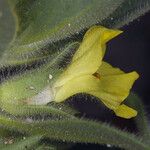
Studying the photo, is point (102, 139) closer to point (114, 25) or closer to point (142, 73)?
point (114, 25)

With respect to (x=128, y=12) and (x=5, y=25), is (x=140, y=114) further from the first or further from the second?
(x=5, y=25)

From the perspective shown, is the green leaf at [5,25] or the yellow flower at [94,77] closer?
the green leaf at [5,25]

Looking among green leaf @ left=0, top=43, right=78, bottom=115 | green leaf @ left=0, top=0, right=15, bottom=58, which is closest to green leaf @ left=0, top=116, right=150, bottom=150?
green leaf @ left=0, top=43, right=78, bottom=115

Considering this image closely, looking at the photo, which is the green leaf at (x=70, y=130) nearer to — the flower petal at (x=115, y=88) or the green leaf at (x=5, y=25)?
the flower petal at (x=115, y=88)

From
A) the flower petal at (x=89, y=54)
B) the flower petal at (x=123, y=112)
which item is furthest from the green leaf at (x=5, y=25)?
the flower petal at (x=123, y=112)

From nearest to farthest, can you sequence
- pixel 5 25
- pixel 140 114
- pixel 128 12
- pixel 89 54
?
pixel 5 25
pixel 89 54
pixel 128 12
pixel 140 114

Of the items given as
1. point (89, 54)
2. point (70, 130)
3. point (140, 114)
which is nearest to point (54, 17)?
point (89, 54)

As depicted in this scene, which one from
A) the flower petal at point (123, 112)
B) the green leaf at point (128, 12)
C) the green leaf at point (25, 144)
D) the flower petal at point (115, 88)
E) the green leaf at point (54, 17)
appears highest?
the green leaf at point (54, 17)
